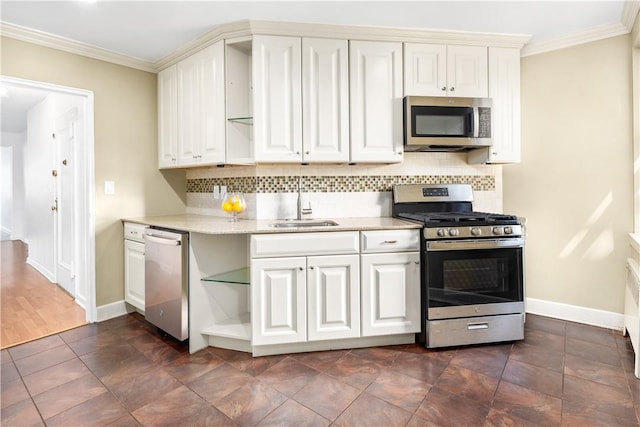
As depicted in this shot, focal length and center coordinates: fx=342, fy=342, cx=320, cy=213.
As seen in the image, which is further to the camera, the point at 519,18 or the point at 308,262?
the point at 519,18

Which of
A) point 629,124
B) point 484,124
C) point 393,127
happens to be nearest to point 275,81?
point 393,127

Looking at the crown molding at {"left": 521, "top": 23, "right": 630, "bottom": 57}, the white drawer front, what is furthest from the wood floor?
the crown molding at {"left": 521, "top": 23, "right": 630, "bottom": 57}

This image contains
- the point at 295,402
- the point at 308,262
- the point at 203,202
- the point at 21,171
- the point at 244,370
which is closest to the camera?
the point at 295,402

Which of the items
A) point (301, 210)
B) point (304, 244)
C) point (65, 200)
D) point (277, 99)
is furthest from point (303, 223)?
point (65, 200)

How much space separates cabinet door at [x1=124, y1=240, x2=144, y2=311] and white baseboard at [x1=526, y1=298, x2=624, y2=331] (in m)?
3.30

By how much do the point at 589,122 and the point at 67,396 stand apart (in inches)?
155

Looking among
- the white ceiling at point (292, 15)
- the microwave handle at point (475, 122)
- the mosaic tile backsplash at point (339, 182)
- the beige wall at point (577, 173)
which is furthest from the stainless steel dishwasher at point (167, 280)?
the beige wall at point (577, 173)

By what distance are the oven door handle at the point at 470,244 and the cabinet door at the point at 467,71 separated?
1.18m

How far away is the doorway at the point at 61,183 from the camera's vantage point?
283cm

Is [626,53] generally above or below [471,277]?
above

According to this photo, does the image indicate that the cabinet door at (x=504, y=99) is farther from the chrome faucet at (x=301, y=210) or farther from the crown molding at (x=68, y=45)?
the crown molding at (x=68, y=45)

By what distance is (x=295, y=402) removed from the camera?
1755 millimetres

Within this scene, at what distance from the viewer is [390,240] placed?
230 cm

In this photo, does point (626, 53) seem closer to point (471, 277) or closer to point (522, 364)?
point (471, 277)
